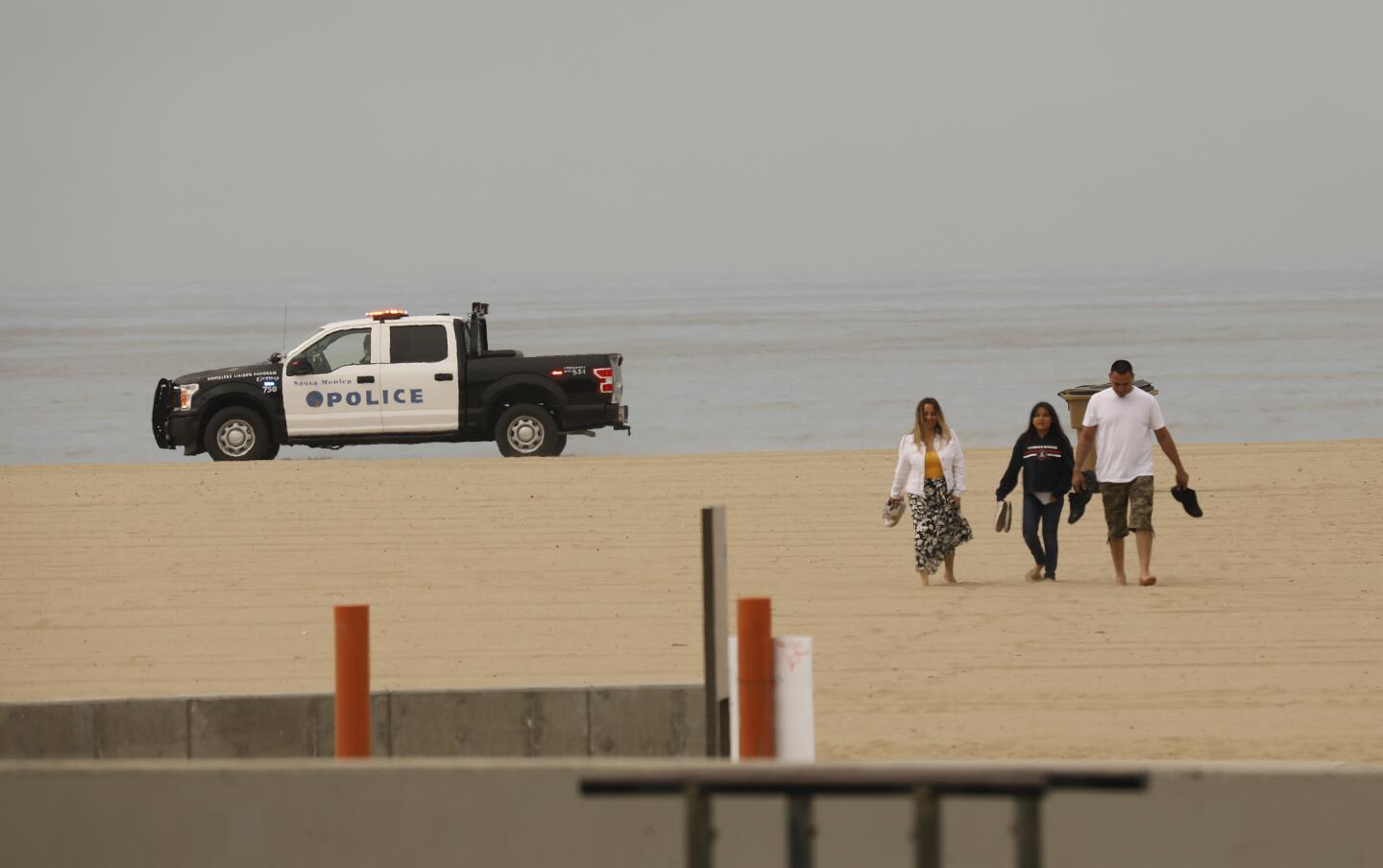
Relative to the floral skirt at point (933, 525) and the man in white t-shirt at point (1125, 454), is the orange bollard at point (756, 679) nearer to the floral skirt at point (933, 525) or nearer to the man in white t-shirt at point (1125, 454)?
the man in white t-shirt at point (1125, 454)

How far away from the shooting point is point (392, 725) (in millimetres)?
9367

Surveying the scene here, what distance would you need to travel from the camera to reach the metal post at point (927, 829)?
4453 millimetres

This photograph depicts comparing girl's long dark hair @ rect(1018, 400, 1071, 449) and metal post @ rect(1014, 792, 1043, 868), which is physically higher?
girl's long dark hair @ rect(1018, 400, 1071, 449)

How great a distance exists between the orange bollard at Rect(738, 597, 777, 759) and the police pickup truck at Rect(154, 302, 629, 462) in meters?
18.0

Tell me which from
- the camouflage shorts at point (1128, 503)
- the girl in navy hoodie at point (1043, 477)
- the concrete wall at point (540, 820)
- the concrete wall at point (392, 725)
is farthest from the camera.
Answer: the girl in navy hoodie at point (1043, 477)

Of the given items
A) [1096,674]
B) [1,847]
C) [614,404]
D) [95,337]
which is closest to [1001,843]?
[1,847]

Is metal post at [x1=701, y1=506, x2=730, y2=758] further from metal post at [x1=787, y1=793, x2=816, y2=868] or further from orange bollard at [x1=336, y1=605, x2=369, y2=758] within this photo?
metal post at [x1=787, y1=793, x2=816, y2=868]

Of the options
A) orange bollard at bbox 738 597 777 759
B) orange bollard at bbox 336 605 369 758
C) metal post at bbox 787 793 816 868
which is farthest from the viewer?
orange bollard at bbox 336 605 369 758

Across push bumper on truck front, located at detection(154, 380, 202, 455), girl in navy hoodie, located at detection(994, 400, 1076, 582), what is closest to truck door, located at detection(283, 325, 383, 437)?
push bumper on truck front, located at detection(154, 380, 202, 455)

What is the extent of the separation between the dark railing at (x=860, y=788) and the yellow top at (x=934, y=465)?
10166 millimetres

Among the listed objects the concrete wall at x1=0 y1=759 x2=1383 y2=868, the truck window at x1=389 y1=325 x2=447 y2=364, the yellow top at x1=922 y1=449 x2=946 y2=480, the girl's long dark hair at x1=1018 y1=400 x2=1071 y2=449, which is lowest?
the concrete wall at x1=0 y1=759 x2=1383 y2=868

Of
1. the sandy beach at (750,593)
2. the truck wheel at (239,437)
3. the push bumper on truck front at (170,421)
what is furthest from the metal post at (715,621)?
the push bumper on truck front at (170,421)

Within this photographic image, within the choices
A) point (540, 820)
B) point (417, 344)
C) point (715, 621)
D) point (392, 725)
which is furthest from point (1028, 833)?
point (417, 344)

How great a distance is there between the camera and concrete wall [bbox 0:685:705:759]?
30.6 ft
